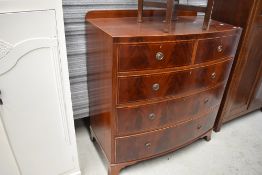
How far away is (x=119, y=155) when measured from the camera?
1.30 metres

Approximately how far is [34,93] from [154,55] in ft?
2.02

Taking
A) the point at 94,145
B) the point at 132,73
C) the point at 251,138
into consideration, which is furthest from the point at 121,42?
the point at 251,138

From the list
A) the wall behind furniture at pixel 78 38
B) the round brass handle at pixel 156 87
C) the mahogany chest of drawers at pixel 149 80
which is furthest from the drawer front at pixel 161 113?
the wall behind furniture at pixel 78 38

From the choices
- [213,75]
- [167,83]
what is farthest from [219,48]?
[167,83]

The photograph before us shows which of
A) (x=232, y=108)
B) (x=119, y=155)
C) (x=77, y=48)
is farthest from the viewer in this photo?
(x=232, y=108)

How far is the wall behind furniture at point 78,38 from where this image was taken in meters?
1.37

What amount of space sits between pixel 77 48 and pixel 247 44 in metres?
1.26

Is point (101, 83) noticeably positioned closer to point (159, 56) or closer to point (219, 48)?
point (159, 56)

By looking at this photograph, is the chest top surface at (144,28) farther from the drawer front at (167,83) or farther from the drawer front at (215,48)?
the drawer front at (167,83)

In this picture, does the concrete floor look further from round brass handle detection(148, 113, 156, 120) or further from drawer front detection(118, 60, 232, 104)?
drawer front detection(118, 60, 232, 104)

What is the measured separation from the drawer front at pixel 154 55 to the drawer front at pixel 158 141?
1.47 ft

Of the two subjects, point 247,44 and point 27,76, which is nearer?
point 27,76

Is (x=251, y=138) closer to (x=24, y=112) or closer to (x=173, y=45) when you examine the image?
(x=173, y=45)

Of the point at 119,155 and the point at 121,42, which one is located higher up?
the point at 121,42
